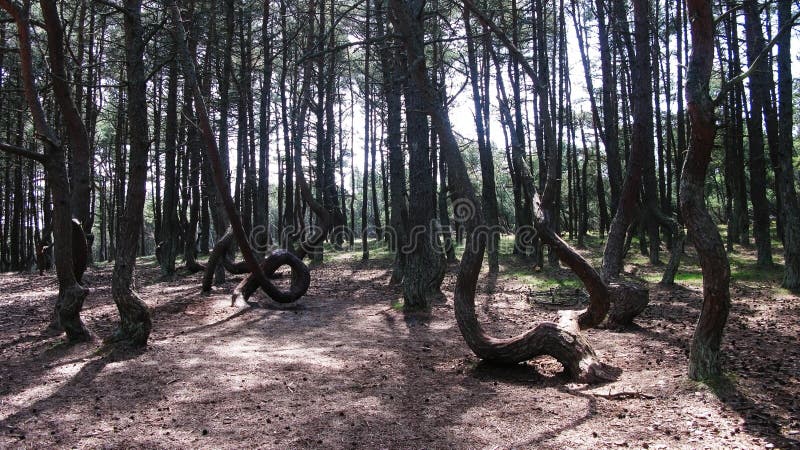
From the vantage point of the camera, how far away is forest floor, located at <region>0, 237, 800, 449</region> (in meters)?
4.32

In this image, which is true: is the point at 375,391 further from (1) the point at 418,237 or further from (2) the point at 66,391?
(1) the point at 418,237

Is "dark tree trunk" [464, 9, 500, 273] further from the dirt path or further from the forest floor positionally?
the dirt path

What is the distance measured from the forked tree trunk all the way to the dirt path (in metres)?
0.38

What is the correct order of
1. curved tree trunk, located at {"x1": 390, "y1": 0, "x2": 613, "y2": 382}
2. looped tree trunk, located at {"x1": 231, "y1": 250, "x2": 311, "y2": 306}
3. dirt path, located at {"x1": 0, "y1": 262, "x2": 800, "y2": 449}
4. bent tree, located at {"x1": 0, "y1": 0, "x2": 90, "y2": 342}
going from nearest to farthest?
dirt path, located at {"x1": 0, "y1": 262, "x2": 800, "y2": 449} → curved tree trunk, located at {"x1": 390, "y1": 0, "x2": 613, "y2": 382} → bent tree, located at {"x1": 0, "y1": 0, "x2": 90, "y2": 342} → looped tree trunk, located at {"x1": 231, "y1": 250, "x2": 311, "y2": 306}

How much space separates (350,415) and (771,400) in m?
3.80

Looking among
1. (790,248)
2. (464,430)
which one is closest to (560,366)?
(464,430)

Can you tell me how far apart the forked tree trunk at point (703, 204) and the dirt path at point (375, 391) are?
379 mm

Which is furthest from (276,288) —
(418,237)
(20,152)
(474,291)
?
(474,291)

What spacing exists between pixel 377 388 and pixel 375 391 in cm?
11

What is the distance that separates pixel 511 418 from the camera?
15.5 feet

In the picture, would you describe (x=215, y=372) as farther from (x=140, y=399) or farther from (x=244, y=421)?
(x=244, y=421)

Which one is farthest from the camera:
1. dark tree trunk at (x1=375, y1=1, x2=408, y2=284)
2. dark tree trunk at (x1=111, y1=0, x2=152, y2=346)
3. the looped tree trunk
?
dark tree trunk at (x1=375, y1=1, x2=408, y2=284)

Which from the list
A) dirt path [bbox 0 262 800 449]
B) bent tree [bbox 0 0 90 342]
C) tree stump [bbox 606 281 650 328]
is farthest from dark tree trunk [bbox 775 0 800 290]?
bent tree [bbox 0 0 90 342]

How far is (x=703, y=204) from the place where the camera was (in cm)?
519
